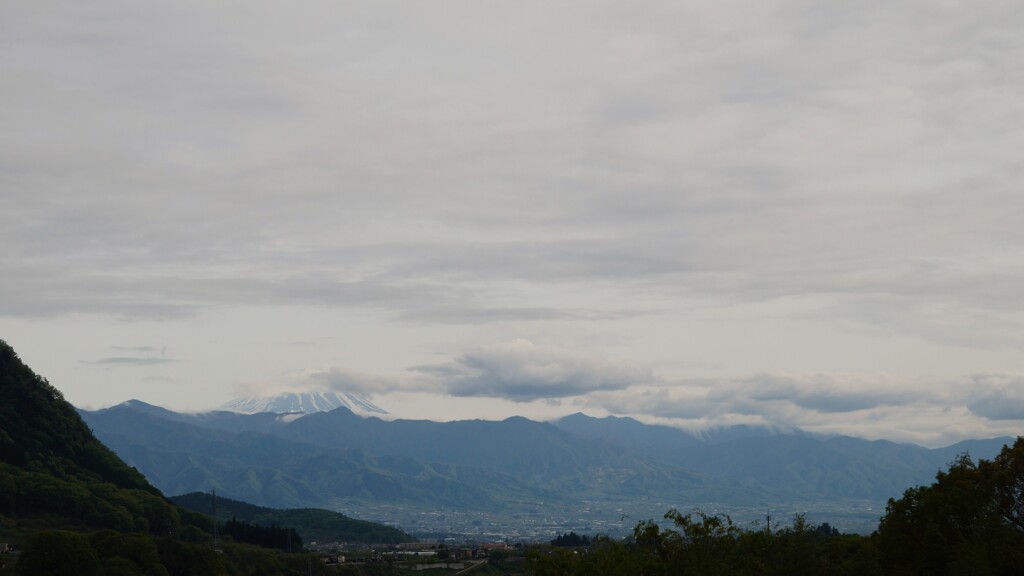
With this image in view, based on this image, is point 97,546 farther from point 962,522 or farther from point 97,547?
point 962,522

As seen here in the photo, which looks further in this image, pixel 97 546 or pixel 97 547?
pixel 97 546

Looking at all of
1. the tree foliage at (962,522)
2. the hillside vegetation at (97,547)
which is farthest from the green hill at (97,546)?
the tree foliage at (962,522)

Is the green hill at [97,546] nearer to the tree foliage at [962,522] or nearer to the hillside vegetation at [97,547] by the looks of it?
the hillside vegetation at [97,547]

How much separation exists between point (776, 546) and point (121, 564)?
9510cm

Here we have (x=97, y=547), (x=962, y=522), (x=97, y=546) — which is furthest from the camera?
(x=97, y=546)

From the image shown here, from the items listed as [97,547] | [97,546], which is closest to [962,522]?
[97,547]

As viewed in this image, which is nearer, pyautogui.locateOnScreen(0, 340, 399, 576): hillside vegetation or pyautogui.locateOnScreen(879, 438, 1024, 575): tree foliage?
pyautogui.locateOnScreen(879, 438, 1024, 575): tree foliage

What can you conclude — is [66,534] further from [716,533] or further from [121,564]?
[716,533]

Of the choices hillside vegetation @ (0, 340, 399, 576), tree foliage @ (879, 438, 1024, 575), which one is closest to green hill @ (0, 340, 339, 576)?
hillside vegetation @ (0, 340, 399, 576)

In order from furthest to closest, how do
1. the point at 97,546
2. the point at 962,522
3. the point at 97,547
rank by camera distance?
the point at 97,546
the point at 97,547
the point at 962,522

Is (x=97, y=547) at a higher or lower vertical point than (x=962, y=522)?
lower

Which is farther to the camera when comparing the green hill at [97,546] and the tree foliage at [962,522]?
the green hill at [97,546]

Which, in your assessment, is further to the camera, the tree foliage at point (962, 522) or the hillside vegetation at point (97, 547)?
the hillside vegetation at point (97, 547)

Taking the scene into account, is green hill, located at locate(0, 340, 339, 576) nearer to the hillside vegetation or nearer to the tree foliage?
the hillside vegetation
